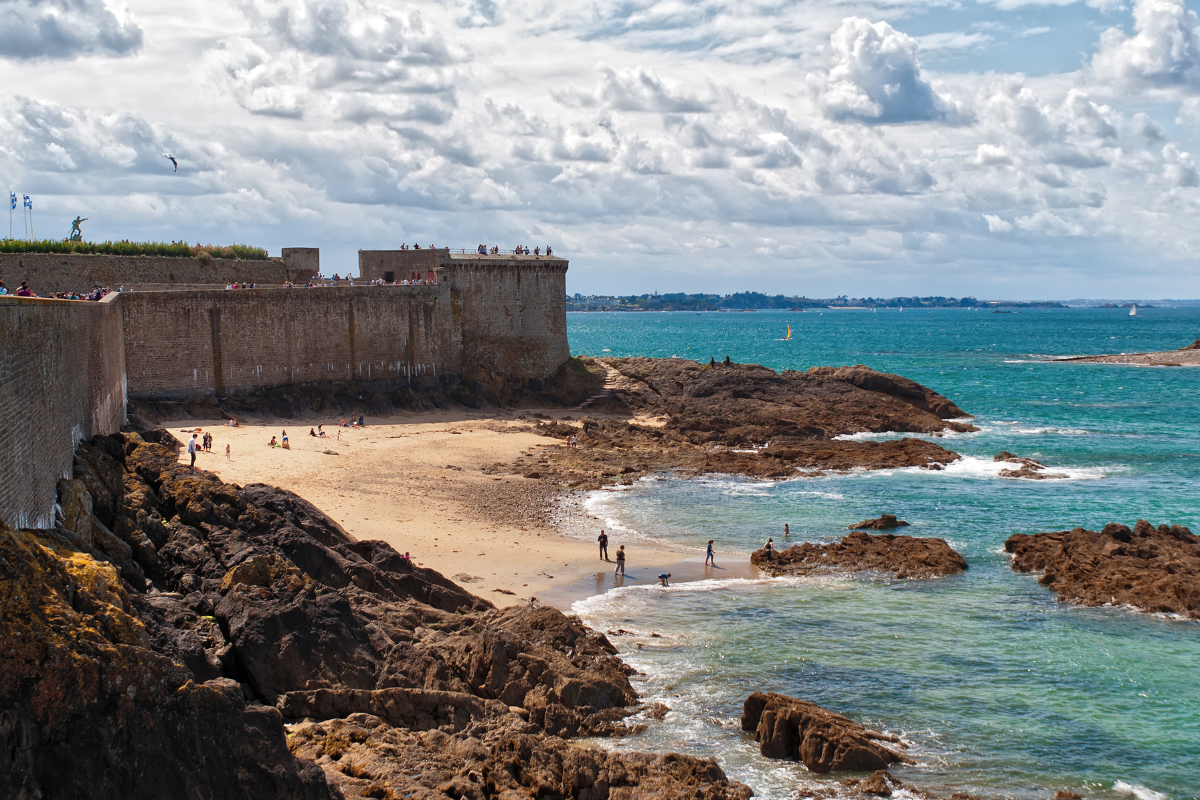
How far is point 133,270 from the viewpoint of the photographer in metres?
34.1

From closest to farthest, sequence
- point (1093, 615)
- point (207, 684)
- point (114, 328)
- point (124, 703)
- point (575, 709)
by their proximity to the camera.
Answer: point (124, 703) → point (207, 684) → point (575, 709) → point (1093, 615) → point (114, 328)

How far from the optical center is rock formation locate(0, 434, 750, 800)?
7734mm

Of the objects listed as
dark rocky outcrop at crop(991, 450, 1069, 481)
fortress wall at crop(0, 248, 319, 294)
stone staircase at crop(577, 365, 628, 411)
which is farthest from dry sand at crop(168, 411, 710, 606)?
dark rocky outcrop at crop(991, 450, 1069, 481)

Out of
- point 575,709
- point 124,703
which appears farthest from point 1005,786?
point 124,703

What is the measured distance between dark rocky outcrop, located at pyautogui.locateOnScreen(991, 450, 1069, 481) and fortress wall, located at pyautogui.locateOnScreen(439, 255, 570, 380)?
1869 cm

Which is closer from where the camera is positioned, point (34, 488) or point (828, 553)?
point (34, 488)

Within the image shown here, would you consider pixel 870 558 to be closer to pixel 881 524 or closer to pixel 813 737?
pixel 881 524

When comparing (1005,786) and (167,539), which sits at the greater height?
(167,539)

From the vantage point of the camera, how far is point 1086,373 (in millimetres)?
69062

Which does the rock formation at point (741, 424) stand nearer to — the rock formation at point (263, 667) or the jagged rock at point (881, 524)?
the jagged rock at point (881, 524)

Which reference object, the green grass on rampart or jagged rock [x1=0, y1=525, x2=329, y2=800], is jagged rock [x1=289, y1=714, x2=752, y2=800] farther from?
the green grass on rampart

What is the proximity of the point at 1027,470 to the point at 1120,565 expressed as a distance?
12041mm

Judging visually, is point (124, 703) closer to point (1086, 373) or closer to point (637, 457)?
point (637, 457)

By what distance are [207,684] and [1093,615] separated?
15548 millimetres
